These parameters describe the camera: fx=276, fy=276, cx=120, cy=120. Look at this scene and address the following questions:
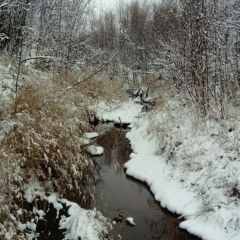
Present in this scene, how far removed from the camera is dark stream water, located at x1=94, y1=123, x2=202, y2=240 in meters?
4.07

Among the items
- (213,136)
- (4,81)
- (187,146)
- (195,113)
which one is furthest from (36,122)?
(195,113)

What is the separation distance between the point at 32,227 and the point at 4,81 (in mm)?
3277

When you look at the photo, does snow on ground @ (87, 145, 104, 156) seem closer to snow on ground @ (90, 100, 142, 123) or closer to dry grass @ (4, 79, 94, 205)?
dry grass @ (4, 79, 94, 205)

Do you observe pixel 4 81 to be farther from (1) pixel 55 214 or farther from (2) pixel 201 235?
(2) pixel 201 235

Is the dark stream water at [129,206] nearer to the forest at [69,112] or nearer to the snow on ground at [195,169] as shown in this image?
the snow on ground at [195,169]

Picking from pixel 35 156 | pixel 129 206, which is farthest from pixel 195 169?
pixel 35 156

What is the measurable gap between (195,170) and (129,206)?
146 cm

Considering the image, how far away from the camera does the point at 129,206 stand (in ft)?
15.9

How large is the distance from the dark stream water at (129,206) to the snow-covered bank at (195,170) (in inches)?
6.3

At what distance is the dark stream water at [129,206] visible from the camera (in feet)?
13.4

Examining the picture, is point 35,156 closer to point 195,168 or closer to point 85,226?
point 85,226

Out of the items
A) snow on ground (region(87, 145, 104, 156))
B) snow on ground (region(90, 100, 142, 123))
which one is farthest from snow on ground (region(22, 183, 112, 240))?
snow on ground (region(90, 100, 142, 123))

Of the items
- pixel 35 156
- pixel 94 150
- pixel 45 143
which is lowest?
pixel 94 150

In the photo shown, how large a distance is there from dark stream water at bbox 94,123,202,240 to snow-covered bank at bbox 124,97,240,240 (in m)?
0.16
